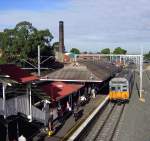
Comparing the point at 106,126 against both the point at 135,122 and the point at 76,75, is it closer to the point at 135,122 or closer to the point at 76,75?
the point at 135,122

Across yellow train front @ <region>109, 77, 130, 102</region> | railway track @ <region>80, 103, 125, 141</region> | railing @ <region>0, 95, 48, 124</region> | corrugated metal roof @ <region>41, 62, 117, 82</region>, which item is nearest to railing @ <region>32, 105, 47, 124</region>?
railing @ <region>0, 95, 48, 124</region>

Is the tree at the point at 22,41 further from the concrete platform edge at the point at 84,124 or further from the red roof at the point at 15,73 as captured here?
the red roof at the point at 15,73

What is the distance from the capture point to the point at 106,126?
92.4 ft

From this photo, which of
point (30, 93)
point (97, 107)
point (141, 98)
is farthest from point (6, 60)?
point (30, 93)

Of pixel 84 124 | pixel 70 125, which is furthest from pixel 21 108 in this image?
pixel 84 124

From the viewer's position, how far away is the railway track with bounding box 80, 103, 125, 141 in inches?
958

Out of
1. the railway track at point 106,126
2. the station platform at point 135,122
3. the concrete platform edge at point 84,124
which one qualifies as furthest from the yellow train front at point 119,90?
the concrete platform edge at point 84,124

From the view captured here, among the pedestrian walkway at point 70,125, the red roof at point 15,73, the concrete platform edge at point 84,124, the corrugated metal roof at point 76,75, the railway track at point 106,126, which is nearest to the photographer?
the red roof at point 15,73

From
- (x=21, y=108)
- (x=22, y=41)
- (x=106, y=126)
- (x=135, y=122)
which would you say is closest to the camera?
(x=21, y=108)

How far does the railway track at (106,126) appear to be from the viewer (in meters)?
24.3

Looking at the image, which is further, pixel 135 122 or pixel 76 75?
pixel 76 75

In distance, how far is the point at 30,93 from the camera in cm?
2269

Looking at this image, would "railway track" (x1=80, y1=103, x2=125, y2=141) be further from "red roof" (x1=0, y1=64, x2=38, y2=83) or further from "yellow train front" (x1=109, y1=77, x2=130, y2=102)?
"red roof" (x1=0, y1=64, x2=38, y2=83)

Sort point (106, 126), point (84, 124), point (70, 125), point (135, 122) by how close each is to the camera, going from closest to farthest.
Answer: point (70, 125), point (84, 124), point (106, 126), point (135, 122)
